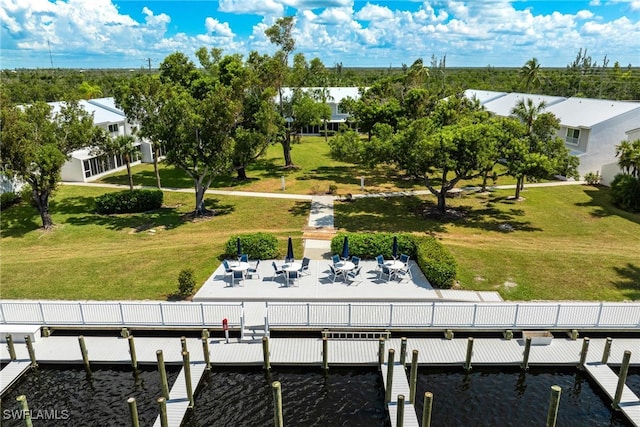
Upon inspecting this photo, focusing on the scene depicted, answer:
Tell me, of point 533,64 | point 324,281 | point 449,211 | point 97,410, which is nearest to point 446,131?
point 449,211

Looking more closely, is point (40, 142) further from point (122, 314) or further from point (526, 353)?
point (526, 353)

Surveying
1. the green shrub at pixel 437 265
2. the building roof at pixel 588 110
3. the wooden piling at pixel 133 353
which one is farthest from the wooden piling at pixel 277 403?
the building roof at pixel 588 110

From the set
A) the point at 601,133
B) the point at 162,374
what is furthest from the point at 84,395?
the point at 601,133

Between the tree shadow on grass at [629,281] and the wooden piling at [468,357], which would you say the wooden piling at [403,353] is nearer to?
the wooden piling at [468,357]

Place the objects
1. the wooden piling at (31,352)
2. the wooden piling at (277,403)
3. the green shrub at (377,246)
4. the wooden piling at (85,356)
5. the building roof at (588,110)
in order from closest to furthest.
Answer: the wooden piling at (277,403), the wooden piling at (85,356), the wooden piling at (31,352), the green shrub at (377,246), the building roof at (588,110)

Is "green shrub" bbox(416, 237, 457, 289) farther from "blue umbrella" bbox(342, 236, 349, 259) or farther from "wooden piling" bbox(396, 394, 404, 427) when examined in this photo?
"wooden piling" bbox(396, 394, 404, 427)

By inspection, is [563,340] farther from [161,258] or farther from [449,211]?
[161,258]
